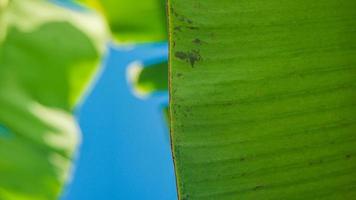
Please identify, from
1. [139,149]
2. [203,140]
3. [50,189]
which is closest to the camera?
[203,140]

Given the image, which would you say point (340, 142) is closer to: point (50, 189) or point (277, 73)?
point (277, 73)

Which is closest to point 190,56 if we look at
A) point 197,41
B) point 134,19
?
point 197,41

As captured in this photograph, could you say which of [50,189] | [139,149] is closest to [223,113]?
[50,189]

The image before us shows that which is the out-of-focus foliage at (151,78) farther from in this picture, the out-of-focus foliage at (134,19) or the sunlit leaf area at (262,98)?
the sunlit leaf area at (262,98)

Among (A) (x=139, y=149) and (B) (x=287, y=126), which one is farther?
(A) (x=139, y=149)

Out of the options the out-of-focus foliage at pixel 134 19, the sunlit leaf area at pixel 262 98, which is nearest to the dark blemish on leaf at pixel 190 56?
the sunlit leaf area at pixel 262 98

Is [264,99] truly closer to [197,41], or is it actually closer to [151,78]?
[197,41]

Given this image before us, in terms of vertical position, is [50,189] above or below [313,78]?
below
